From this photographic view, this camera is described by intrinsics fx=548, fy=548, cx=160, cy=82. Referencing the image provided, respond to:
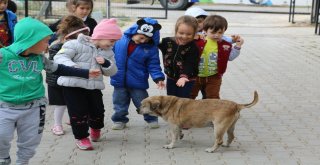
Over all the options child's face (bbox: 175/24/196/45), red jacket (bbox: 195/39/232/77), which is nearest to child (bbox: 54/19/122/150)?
child's face (bbox: 175/24/196/45)

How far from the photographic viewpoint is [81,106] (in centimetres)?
520

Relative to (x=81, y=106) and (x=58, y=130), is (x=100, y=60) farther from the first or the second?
(x=58, y=130)

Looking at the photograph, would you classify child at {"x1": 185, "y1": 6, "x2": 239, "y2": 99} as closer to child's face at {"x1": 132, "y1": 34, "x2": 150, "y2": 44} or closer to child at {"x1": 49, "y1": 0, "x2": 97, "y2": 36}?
child's face at {"x1": 132, "y1": 34, "x2": 150, "y2": 44}

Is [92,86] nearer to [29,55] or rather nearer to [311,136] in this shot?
[29,55]

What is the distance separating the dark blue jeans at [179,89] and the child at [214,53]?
0.19m

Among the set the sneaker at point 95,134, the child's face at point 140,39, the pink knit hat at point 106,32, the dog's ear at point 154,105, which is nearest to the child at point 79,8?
the child's face at point 140,39

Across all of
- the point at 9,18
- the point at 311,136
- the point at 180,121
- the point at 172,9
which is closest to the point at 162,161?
the point at 180,121

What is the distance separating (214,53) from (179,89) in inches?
21.5

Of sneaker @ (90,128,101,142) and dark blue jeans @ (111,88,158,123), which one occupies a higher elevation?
dark blue jeans @ (111,88,158,123)

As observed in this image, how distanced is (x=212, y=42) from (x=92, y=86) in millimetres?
1533

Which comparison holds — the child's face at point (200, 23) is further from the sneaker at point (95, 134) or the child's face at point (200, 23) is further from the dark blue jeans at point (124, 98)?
the sneaker at point (95, 134)

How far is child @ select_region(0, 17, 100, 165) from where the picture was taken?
161 inches

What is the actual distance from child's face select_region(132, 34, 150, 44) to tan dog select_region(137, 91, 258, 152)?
644 millimetres

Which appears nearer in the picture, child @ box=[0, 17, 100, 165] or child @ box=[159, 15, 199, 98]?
child @ box=[0, 17, 100, 165]
